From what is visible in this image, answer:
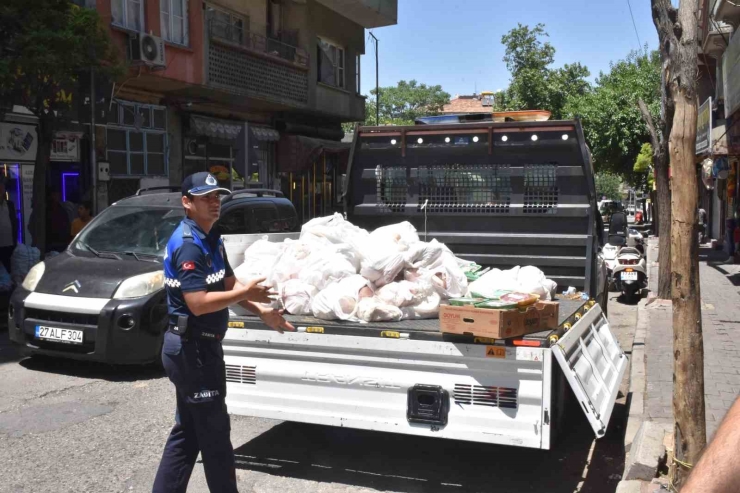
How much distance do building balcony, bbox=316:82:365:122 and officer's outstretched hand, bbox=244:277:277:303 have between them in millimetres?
20688

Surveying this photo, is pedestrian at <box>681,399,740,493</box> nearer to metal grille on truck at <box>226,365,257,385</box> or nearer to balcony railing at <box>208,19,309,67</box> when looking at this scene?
metal grille on truck at <box>226,365,257,385</box>

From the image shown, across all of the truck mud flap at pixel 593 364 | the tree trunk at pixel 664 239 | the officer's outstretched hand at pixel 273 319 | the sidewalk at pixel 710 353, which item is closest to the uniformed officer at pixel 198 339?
the officer's outstretched hand at pixel 273 319

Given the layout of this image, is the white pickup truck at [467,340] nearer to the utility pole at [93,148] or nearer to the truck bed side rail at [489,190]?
the truck bed side rail at [489,190]

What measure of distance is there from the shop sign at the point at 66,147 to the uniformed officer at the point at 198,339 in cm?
1215

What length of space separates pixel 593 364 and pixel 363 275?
64.4 inches

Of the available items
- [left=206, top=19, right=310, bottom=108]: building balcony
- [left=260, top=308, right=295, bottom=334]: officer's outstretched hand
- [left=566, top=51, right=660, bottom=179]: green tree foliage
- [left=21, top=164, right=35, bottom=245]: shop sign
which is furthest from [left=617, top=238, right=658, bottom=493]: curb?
[left=566, top=51, right=660, bottom=179]: green tree foliage

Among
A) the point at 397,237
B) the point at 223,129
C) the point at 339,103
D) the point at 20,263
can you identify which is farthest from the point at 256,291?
the point at 339,103

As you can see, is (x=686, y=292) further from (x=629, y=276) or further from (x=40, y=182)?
(x=40, y=182)

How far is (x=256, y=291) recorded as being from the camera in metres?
3.61

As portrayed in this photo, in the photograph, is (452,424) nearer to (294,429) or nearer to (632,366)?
(294,429)

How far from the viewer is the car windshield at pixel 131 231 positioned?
775 cm

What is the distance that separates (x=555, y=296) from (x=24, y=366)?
534 cm

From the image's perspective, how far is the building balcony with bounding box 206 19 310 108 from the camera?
18.2 meters

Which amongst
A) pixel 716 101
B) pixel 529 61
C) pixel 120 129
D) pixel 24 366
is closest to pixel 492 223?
pixel 24 366
